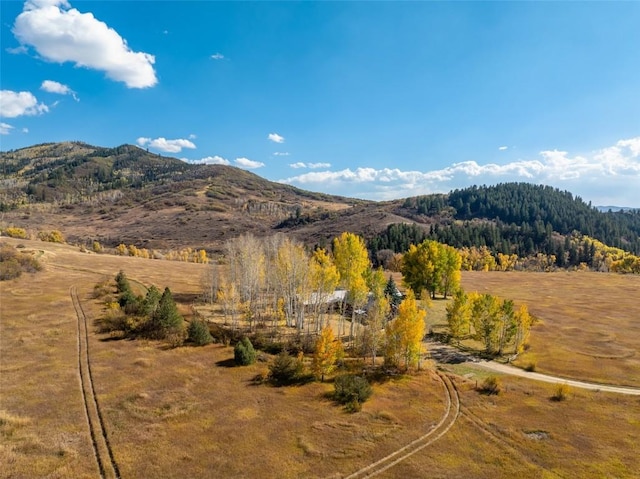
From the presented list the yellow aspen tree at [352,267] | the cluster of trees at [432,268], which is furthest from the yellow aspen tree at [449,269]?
the yellow aspen tree at [352,267]

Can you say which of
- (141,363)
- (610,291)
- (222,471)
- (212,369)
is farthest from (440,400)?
(610,291)

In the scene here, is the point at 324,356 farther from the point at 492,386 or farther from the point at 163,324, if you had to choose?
the point at 163,324

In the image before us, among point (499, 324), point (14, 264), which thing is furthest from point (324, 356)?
point (14, 264)

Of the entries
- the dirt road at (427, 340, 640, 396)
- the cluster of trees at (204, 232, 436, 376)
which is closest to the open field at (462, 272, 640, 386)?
the dirt road at (427, 340, 640, 396)

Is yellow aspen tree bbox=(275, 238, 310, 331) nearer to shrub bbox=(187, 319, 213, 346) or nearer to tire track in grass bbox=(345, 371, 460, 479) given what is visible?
shrub bbox=(187, 319, 213, 346)

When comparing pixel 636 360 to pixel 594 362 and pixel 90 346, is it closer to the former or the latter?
pixel 594 362
